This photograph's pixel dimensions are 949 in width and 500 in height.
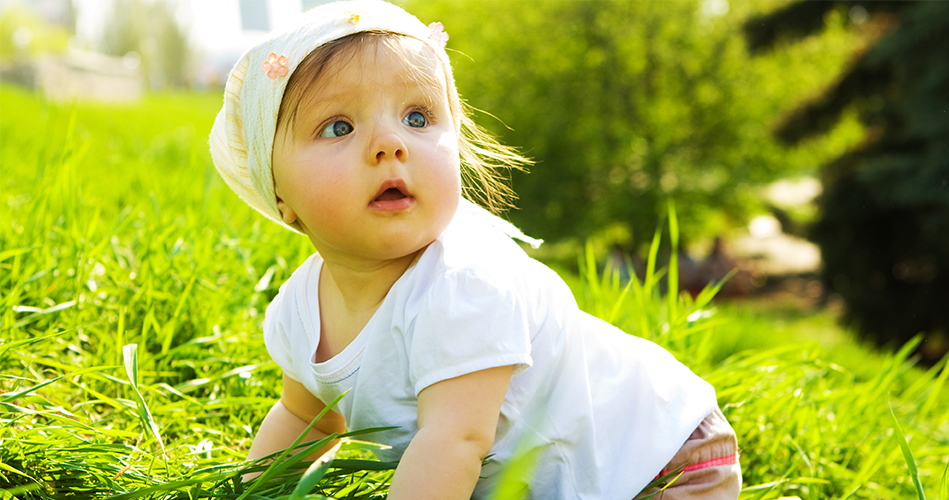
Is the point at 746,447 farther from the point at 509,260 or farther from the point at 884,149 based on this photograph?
the point at 884,149

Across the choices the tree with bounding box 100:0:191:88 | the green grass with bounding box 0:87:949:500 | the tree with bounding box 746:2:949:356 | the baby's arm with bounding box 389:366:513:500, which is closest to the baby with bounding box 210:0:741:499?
the baby's arm with bounding box 389:366:513:500

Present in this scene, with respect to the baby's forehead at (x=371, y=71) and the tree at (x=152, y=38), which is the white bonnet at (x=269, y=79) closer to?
the baby's forehead at (x=371, y=71)

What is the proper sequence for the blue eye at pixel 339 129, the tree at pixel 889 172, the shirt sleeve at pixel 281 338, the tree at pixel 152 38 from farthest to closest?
the tree at pixel 152 38 → the tree at pixel 889 172 → the shirt sleeve at pixel 281 338 → the blue eye at pixel 339 129

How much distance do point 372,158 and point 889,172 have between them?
9.77 metres

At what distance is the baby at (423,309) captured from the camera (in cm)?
116

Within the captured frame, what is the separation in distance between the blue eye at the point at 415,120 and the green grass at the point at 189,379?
600 millimetres

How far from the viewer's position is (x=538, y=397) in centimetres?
133

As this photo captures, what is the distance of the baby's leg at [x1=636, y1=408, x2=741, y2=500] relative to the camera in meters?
1.43

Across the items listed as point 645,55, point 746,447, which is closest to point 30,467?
point 746,447

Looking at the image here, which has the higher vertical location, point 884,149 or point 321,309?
point 321,309

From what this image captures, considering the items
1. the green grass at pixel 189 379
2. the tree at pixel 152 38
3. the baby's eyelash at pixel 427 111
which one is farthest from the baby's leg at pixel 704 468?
the tree at pixel 152 38

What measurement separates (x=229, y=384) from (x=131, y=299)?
405 millimetres

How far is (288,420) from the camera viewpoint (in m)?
1.56

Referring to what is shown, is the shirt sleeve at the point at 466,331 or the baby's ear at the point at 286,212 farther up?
the baby's ear at the point at 286,212
